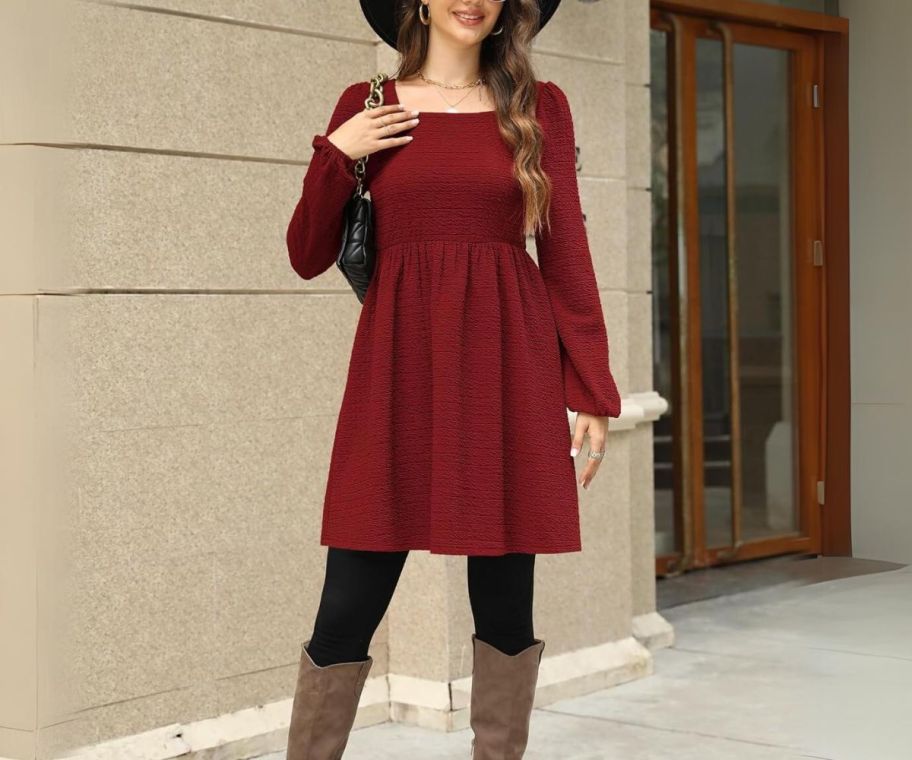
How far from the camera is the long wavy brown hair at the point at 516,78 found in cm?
256

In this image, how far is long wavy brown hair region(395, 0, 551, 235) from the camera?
2.56 metres

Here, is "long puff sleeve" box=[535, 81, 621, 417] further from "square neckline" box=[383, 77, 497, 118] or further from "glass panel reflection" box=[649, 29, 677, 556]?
"glass panel reflection" box=[649, 29, 677, 556]

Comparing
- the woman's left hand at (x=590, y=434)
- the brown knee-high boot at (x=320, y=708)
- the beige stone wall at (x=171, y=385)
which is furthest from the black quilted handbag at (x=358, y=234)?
the beige stone wall at (x=171, y=385)

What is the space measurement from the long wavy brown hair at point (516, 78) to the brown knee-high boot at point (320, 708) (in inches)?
36.0

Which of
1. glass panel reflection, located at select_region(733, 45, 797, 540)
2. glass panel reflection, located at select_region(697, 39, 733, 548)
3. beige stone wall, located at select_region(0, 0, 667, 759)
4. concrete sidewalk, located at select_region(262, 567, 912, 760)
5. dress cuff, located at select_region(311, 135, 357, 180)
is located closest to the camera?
dress cuff, located at select_region(311, 135, 357, 180)

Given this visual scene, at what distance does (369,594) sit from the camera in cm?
255

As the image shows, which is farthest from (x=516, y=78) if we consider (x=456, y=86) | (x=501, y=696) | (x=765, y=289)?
(x=765, y=289)

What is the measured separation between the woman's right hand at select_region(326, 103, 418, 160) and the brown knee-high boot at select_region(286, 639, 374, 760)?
0.96 metres

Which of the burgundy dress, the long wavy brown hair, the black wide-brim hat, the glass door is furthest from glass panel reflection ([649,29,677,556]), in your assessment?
the burgundy dress

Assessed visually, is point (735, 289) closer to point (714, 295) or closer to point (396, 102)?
point (714, 295)

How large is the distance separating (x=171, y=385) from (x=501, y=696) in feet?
4.07

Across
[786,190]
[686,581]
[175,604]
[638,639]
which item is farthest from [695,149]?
[175,604]

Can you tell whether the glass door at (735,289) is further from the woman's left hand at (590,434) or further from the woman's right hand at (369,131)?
the woman's right hand at (369,131)

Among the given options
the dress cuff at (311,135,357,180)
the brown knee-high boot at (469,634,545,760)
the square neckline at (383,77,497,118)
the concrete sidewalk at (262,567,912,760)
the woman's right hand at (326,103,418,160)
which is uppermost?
the square neckline at (383,77,497,118)
